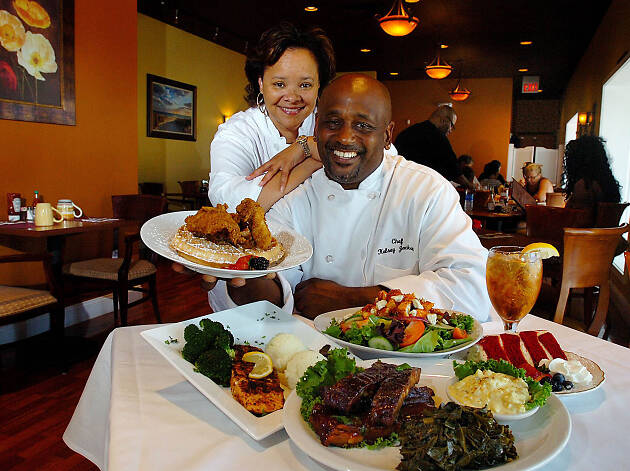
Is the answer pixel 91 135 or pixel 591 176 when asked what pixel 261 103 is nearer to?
pixel 91 135

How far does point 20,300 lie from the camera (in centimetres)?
315

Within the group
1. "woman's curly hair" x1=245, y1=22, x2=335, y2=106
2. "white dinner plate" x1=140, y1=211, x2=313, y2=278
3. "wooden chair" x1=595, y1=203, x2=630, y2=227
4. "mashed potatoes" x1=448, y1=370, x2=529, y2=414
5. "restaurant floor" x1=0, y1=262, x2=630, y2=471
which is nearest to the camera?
"mashed potatoes" x1=448, y1=370, x2=529, y2=414

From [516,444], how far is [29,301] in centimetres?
324

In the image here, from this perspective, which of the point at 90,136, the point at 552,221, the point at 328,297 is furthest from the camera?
the point at 90,136

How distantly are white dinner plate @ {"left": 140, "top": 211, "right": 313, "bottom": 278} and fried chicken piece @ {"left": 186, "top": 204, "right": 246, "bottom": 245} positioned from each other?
0.08 metres

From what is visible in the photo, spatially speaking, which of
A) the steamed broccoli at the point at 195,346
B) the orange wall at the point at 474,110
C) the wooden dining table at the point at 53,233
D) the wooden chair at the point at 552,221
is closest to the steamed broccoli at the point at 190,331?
the steamed broccoli at the point at 195,346

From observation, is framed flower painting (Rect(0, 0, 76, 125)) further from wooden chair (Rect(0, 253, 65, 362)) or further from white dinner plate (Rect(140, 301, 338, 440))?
white dinner plate (Rect(140, 301, 338, 440))

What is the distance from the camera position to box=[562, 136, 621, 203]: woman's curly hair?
478 cm

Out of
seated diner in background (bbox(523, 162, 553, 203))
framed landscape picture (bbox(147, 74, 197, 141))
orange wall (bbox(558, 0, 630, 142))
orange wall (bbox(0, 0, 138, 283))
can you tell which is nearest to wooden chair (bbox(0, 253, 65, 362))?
orange wall (bbox(0, 0, 138, 283))

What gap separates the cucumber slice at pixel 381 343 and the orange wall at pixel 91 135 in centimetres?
408

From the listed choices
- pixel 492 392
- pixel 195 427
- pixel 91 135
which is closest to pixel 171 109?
pixel 91 135

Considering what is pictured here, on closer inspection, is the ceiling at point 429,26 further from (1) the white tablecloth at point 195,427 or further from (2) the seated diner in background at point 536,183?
(1) the white tablecloth at point 195,427

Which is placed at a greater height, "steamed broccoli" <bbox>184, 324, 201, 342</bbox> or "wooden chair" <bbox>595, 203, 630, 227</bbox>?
"wooden chair" <bbox>595, 203, 630, 227</bbox>

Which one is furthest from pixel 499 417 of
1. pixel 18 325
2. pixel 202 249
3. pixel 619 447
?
pixel 18 325
